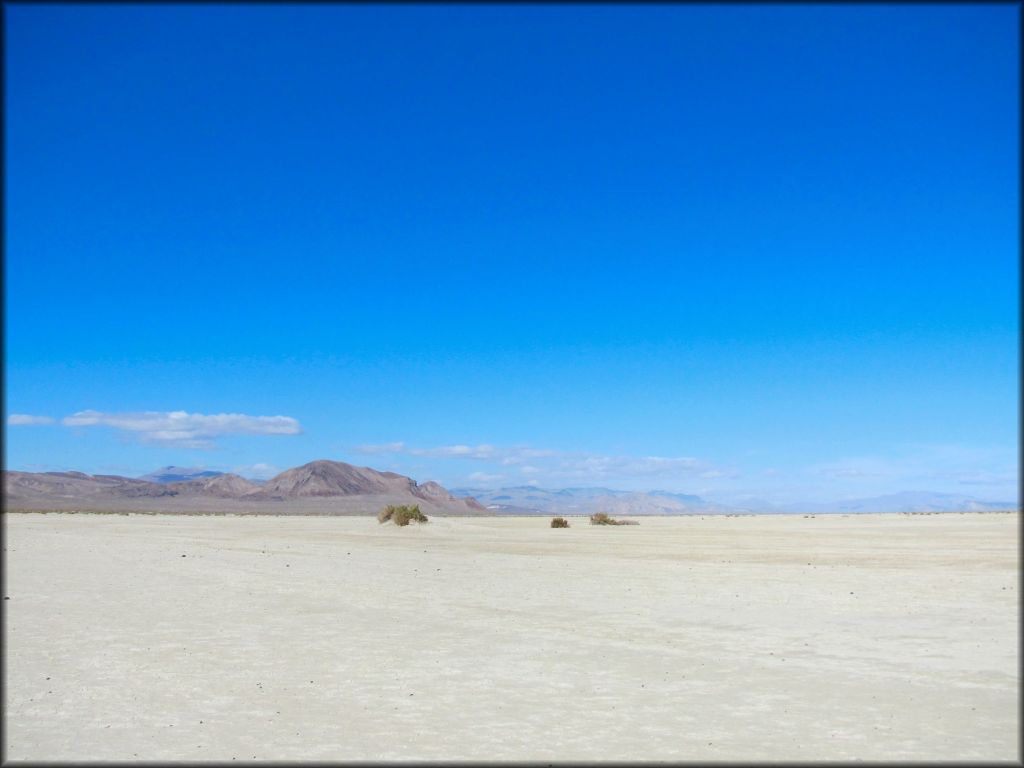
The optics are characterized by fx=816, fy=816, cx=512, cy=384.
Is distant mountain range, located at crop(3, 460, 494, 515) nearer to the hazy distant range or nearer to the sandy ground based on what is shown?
the hazy distant range

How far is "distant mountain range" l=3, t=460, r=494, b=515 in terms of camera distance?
106875 mm

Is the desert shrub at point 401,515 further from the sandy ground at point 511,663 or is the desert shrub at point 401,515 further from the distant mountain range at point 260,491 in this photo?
the distant mountain range at point 260,491

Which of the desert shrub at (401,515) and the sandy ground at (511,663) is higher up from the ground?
the desert shrub at (401,515)

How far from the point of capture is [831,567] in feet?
79.9

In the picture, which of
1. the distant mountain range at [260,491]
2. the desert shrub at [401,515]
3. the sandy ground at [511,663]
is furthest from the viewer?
the distant mountain range at [260,491]

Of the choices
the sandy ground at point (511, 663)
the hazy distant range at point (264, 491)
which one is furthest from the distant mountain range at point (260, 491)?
the sandy ground at point (511, 663)

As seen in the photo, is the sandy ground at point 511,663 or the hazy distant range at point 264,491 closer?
the sandy ground at point 511,663

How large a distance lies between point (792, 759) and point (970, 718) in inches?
100

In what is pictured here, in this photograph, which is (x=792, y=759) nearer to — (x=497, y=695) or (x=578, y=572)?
(x=497, y=695)

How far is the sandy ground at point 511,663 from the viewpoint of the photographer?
26.0 feet

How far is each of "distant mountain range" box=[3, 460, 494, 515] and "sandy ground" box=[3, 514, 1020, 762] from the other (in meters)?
86.0

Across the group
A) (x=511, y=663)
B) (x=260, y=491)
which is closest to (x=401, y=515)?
(x=511, y=663)

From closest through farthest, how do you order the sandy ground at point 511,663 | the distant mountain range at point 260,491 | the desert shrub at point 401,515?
the sandy ground at point 511,663 → the desert shrub at point 401,515 → the distant mountain range at point 260,491

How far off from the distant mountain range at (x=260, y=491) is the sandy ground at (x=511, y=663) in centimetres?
8602
